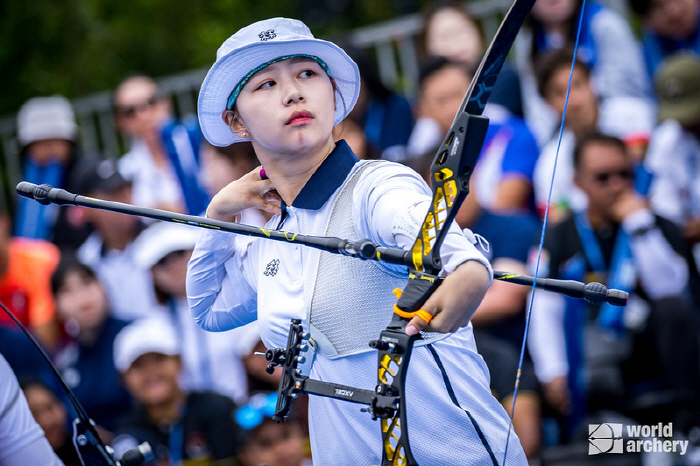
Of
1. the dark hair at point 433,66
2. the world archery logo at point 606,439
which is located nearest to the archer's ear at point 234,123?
the world archery logo at point 606,439

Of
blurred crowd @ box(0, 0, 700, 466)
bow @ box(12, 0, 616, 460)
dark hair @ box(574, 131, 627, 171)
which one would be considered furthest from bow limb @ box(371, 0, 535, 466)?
dark hair @ box(574, 131, 627, 171)

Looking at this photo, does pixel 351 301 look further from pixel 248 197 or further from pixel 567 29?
pixel 567 29

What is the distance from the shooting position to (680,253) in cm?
504

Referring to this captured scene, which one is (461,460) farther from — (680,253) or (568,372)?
(680,253)

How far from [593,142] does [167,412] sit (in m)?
2.73

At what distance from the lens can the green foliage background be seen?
9.95 metres

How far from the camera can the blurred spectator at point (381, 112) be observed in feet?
20.7

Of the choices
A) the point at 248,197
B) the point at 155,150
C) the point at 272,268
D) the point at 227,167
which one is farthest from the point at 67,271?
the point at 272,268

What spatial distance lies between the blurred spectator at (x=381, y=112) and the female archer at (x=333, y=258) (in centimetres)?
352

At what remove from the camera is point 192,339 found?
5.82 meters

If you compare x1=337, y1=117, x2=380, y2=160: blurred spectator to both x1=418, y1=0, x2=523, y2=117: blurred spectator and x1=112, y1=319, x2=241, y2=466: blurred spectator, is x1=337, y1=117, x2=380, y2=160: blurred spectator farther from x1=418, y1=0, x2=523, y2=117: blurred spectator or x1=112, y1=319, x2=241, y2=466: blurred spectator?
x1=112, y1=319, x2=241, y2=466: blurred spectator

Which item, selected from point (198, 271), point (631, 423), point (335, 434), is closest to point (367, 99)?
point (631, 423)

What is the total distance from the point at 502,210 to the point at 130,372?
7.57 feet

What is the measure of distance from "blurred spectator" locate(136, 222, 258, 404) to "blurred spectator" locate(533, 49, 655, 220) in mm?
1934
